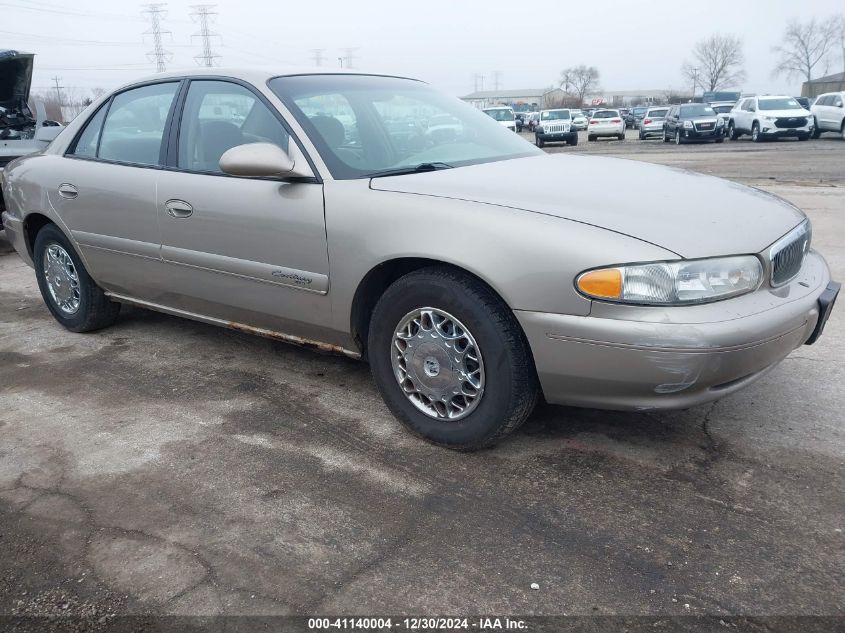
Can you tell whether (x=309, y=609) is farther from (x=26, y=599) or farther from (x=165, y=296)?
(x=165, y=296)

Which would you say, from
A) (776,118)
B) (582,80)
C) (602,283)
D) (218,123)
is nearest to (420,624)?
(602,283)

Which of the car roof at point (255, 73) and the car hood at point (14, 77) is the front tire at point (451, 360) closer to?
the car roof at point (255, 73)

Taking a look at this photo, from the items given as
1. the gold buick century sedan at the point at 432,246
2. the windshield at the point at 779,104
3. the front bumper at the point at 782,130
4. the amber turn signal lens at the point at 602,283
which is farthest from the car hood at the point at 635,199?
the windshield at the point at 779,104

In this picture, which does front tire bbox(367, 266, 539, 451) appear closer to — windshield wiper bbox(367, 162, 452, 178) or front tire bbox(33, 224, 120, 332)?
windshield wiper bbox(367, 162, 452, 178)

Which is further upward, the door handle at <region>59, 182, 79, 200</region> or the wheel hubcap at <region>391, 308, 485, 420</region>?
the door handle at <region>59, 182, 79, 200</region>

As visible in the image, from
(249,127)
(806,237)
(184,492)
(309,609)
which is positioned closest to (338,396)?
(184,492)

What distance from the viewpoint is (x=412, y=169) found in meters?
3.25

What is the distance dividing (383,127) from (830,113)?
25526 mm

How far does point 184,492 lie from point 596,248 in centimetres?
177

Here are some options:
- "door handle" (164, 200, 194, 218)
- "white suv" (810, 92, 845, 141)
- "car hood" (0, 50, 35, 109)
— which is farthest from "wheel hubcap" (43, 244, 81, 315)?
"white suv" (810, 92, 845, 141)

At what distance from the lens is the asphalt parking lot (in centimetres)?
212

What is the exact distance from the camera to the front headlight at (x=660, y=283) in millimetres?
2420

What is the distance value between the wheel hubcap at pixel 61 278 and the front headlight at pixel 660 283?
355 centimetres

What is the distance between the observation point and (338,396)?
3.62 metres
